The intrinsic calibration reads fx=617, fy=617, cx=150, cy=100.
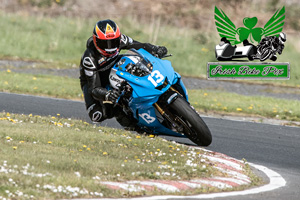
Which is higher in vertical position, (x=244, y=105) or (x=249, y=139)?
(x=244, y=105)

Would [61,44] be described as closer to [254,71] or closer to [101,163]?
[254,71]

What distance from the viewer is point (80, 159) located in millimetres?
7906

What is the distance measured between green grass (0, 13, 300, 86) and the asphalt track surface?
29.3ft

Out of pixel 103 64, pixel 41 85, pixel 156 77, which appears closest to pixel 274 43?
pixel 41 85

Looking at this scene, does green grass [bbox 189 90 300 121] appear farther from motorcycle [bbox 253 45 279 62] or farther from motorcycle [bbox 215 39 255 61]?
motorcycle [bbox 253 45 279 62]

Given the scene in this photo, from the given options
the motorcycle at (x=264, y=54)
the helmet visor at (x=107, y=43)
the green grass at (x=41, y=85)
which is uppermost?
the motorcycle at (x=264, y=54)

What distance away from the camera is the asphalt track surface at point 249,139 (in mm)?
8836

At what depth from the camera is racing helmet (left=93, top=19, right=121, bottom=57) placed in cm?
943

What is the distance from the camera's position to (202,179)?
777 cm

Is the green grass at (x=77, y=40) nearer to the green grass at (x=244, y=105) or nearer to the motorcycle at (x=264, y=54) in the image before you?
the motorcycle at (x=264, y=54)

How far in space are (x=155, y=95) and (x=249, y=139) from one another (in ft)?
11.4

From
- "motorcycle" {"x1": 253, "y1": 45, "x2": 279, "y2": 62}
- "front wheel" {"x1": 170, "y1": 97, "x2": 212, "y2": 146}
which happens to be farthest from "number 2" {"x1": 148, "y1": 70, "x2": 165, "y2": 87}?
"motorcycle" {"x1": 253, "y1": 45, "x2": 279, "y2": 62}

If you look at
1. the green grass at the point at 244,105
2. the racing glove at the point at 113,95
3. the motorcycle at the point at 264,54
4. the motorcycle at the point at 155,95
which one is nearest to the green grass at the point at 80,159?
the motorcycle at the point at 155,95

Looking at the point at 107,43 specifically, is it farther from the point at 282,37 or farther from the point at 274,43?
the point at 282,37
